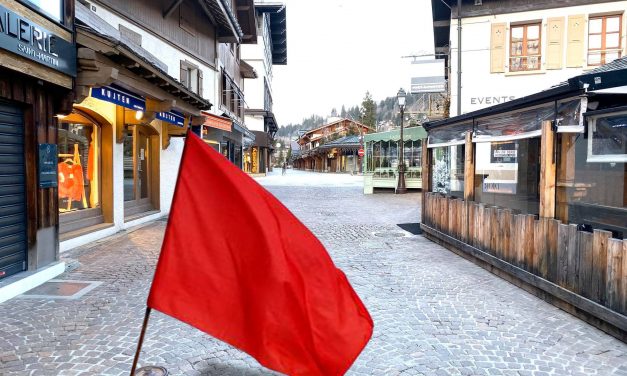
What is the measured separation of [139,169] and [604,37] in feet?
58.5

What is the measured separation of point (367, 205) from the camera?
16891mm

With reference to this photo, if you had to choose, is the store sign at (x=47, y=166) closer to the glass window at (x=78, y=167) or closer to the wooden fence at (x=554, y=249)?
the glass window at (x=78, y=167)

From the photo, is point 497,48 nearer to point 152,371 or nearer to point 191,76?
point 191,76

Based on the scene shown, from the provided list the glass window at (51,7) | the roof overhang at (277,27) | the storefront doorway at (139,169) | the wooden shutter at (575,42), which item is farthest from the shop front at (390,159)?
the roof overhang at (277,27)

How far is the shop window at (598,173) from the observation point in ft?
21.9

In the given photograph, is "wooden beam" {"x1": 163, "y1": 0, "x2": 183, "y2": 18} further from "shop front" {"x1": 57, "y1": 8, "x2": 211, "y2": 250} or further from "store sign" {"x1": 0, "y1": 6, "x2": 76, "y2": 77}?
"store sign" {"x1": 0, "y1": 6, "x2": 76, "y2": 77}

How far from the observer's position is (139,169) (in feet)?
37.9

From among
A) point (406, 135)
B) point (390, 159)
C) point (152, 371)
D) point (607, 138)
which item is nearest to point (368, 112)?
point (390, 159)

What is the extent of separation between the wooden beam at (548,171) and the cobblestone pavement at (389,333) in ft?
3.76

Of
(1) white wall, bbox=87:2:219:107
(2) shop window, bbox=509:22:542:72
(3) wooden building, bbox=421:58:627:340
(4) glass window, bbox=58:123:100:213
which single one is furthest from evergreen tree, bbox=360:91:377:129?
(4) glass window, bbox=58:123:100:213

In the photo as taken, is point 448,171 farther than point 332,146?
No

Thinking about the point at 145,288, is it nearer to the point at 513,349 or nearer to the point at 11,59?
the point at 11,59

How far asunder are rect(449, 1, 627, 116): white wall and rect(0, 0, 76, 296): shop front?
16.0 m

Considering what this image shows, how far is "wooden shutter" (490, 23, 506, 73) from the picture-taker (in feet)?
57.8
